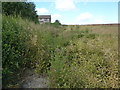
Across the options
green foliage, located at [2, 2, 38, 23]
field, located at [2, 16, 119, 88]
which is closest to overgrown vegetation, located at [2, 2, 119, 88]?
field, located at [2, 16, 119, 88]

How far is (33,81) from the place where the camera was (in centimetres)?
208

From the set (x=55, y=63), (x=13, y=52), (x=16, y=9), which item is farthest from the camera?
(x=16, y=9)

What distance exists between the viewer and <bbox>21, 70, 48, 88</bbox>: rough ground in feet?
6.40

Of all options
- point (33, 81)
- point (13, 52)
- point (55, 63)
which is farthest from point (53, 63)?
point (13, 52)

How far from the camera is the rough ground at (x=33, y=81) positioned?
6.40 feet

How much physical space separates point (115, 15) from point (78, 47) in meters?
1.15

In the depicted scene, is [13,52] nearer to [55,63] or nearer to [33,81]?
[33,81]

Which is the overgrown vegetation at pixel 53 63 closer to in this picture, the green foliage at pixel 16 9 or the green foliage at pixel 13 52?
the green foliage at pixel 13 52

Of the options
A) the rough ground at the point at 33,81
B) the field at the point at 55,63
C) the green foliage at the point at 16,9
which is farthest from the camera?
the green foliage at the point at 16,9

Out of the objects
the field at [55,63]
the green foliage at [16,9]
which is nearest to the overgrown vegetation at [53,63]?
the field at [55,63]

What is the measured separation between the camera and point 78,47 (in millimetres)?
3070

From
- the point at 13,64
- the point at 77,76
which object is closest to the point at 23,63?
the point at 13,64

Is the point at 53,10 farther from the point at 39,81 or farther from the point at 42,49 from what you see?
the point at 39,81

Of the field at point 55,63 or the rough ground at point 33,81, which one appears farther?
the rough ground at point 33,81
